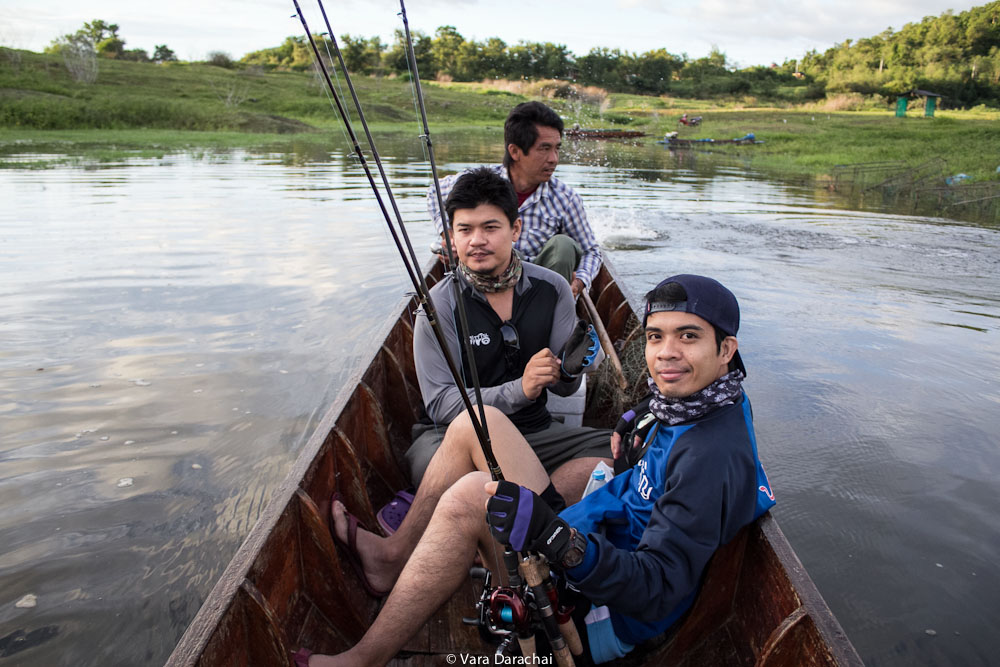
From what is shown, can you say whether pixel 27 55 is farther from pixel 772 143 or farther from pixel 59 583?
pixel 59 583

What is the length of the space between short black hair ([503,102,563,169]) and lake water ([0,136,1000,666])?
2174mm

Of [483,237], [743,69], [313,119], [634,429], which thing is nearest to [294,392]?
[483,237]

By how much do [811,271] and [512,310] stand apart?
8.52 m

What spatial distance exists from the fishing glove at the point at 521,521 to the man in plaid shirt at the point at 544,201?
281 cm

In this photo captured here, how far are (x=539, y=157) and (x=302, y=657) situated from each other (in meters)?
3.20

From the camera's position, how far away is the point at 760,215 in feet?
47.6

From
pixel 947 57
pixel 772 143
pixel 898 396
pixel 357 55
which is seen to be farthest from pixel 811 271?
pixel 357 55

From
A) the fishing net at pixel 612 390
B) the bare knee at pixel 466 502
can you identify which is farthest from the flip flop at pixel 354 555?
the fishing net at pixel 612 390

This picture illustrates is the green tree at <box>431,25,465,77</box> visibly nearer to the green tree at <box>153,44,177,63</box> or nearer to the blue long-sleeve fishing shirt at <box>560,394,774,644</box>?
the green tree at <box>153,44,177,63</box>

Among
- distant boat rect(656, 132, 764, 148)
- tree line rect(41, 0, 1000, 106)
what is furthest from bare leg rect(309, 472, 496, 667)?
tree line rect(41, 0, 1000, 106)

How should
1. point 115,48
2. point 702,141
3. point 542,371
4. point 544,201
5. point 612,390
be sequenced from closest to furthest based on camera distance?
1. point 542,371
2. point 612,390
3. point 544,201
4. point 702,141
5. point 115,48

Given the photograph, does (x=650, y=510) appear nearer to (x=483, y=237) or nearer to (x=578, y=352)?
(x=578, y=352)

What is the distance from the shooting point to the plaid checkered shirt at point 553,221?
4.64 meters

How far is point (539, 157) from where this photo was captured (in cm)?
430
